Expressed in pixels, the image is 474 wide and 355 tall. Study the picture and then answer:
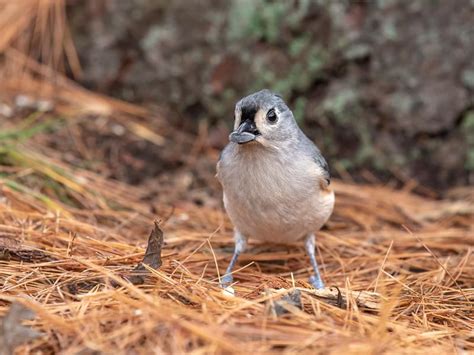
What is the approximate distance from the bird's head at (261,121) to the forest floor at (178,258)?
0.74 metres

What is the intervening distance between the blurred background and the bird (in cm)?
151

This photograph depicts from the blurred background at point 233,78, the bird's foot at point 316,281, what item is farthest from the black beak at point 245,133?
the blurred background at point 233,78

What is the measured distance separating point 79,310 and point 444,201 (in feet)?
11.2

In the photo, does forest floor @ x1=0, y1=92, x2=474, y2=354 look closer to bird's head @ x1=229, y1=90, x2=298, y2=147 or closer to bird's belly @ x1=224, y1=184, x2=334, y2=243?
bird's belly @ x1=224, y1=184, x2=334, y2=243

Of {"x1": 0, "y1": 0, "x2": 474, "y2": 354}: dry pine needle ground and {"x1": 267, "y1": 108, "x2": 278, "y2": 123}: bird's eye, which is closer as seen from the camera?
{"x1": 0, "y1": 0, "x2": 474, "y2": 354}: dry pine needle ground

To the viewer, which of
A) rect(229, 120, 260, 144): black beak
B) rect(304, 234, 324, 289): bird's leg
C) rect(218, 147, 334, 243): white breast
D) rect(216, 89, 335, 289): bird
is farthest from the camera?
rect(304, 234, 324, 289): bird's leg

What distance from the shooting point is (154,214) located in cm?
480

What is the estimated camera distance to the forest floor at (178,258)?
105 inches

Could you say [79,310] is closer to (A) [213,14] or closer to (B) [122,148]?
(B) [122,148]

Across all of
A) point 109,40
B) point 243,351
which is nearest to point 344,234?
point 243,351

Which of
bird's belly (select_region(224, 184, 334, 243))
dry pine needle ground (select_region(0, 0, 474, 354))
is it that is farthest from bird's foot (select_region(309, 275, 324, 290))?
bird's belly (select_region(224, 184, 334, 243))

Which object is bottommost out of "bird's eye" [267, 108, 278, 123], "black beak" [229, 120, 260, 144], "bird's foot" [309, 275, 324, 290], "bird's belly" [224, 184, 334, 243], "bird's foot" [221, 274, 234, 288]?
"bird's foot" [309, 275, 324, 290]

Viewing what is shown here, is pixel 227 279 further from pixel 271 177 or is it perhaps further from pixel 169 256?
pixel 271 177

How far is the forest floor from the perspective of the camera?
8.75 feet
